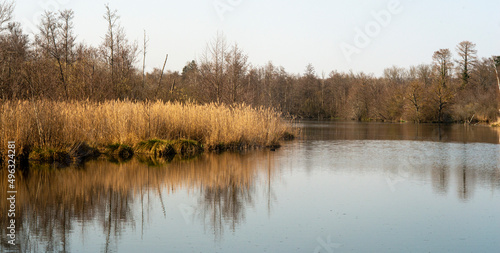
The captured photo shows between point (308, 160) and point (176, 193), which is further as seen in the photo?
point (308, 160)

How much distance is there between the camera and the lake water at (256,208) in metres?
5.39

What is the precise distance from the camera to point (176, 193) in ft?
27.2

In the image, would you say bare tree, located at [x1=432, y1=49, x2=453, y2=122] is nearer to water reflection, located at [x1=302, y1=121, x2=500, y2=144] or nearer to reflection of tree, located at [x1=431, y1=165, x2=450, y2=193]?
water reflection, located at [x1=302, y1=121, x2=500, y2=144]

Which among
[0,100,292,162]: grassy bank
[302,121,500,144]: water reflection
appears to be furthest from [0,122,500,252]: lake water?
[302,121,500,144]: water reflection

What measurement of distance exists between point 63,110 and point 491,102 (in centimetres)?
4322

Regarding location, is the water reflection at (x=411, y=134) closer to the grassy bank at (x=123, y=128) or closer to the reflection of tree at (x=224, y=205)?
the grassy bank at (x=123, y=128)

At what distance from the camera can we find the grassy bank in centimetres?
1209

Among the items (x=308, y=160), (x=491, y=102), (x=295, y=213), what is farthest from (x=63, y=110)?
(x=491, y=102)

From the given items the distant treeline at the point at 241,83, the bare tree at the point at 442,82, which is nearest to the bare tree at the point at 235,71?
the distant treeline at the point at 241,83

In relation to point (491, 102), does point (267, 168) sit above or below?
below

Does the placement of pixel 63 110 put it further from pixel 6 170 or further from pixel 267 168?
pixel 267 168

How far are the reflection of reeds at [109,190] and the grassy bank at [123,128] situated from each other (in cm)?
114

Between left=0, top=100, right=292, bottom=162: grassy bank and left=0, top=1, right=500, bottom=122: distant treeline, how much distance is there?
3.04 feet

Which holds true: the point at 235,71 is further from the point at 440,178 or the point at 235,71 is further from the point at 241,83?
the point at 440,178
